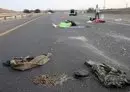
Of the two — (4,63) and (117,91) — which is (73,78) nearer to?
(117,91)

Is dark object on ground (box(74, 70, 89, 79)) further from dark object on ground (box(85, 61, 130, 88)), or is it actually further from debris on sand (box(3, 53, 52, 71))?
debris on sand (box(3, 53, 52, 71))

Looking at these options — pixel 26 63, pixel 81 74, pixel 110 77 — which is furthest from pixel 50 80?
pixel 26 63

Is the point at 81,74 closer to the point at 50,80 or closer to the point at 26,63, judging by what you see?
the point at 50,80

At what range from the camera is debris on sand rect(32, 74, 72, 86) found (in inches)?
318

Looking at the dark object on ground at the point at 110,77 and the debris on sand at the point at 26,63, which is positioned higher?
the dark object on ground at the point at 110,77

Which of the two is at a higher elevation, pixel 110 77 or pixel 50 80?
pixel 110 77

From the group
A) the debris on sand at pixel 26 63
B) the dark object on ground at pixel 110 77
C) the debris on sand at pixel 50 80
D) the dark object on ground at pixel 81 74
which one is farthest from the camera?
the debris on sand at pixel 26 63

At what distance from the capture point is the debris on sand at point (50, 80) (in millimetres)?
8088

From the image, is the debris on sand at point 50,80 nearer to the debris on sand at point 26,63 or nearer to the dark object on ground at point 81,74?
the dark object on ground at point 81,74

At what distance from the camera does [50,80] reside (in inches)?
330

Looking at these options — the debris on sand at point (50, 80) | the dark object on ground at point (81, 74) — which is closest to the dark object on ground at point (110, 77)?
the dark object on ground at point (81, 74)

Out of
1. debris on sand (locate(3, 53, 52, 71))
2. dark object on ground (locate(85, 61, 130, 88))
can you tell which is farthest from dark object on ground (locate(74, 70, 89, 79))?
debris on sand (locate(3, 53, 52, 71))

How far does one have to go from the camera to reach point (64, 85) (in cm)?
790

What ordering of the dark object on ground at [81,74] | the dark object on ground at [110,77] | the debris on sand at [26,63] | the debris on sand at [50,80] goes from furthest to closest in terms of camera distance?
the debris on sand at [26,63] < the dark object on ground at [81,74] < the debris on sand at [50,80] < the dark object on ground at [110,77]
